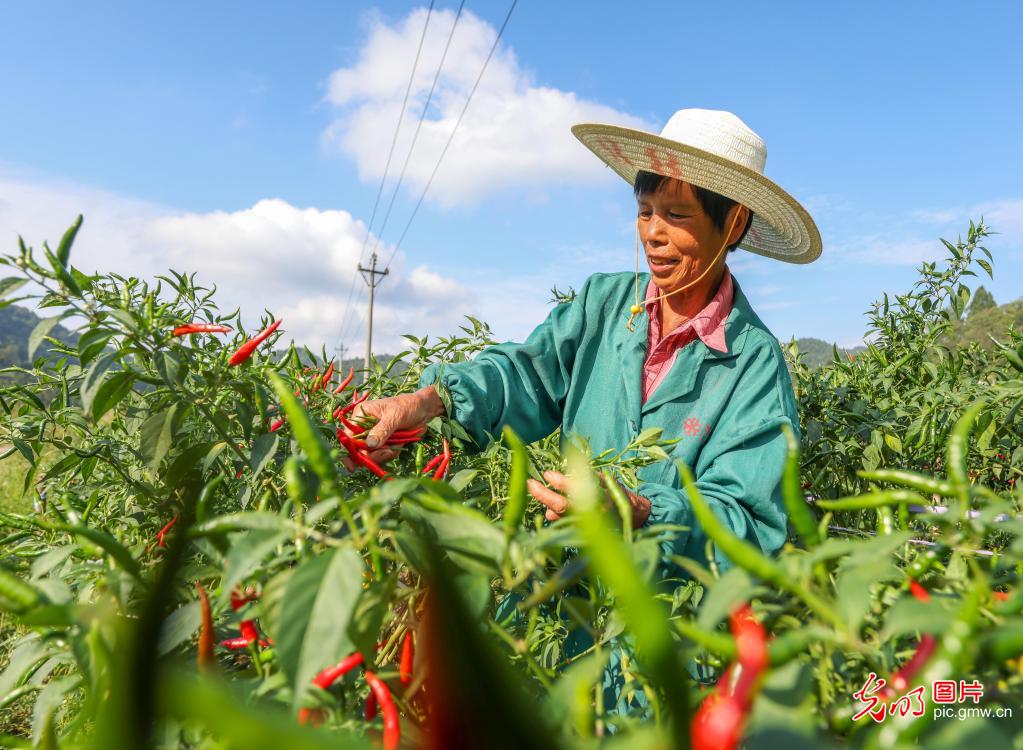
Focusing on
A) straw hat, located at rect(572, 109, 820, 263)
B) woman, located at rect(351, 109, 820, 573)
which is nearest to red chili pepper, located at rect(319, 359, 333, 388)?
woman, located at rect(351, 109, 820, 573)

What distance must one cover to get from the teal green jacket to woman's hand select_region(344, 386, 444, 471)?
0.11 m

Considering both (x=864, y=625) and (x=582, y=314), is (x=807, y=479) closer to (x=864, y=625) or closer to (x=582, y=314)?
(x=582, y=314)

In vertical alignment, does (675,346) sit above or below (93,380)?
above

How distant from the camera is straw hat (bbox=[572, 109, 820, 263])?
185 centimetres

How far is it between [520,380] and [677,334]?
46cm

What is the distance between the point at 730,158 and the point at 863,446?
0.85 m

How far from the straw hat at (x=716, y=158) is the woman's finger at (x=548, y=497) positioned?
45.8 inches

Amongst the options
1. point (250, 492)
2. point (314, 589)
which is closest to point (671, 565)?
point (250, 492)

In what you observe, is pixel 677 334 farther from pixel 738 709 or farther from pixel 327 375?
pixel 738 709

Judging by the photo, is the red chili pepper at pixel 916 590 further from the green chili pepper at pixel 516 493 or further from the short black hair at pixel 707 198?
the short black hair at pixel 707 198

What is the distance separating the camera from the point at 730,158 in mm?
1896

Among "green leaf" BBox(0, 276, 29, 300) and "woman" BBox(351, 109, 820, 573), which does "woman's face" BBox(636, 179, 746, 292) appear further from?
"green leaf" BBox(0, 276, 29, 300)

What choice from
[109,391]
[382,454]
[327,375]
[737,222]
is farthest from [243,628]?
[737,222]

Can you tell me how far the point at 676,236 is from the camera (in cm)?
188
